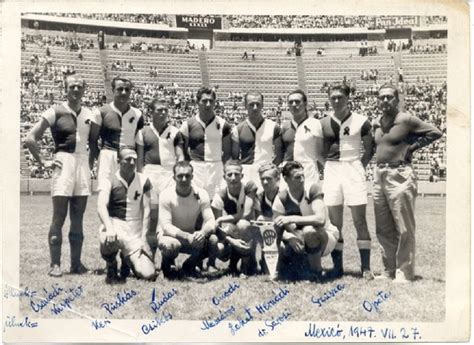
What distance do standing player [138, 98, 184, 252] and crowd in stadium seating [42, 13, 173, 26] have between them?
1.97ft

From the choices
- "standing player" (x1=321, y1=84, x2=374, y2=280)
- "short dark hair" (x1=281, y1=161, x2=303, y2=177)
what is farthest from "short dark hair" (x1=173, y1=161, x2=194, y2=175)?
"standing player" (x1=321, y1=84, x2=374, y2=280)

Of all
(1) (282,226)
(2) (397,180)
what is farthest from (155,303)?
(2) (397,180)

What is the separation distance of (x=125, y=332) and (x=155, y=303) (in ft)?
0.91

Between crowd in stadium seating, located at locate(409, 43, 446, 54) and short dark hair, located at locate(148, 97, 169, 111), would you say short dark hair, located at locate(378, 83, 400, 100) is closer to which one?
crowd in stadium seating, located at locate(409, 43, 446, 54)

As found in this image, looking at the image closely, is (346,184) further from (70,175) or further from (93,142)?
(70,175)

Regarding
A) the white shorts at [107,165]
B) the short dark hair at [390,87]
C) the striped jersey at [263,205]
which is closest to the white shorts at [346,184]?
the striped jersey at [263,205]

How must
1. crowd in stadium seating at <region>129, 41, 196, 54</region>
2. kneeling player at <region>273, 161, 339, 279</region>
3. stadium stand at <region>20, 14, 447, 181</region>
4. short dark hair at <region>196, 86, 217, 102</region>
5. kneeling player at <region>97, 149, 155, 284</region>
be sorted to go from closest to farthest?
kneeling player at <region>273, 161, 339, 279</region>
kneeling player at <region>97, 149, 155, 284</region>
short dark hair at <region>196, 86, 217, 102</region>
stadium stand at <region>20, 14, 447, 181</region>
crowd in stadium seating at <region>129, 41, 196, 54</region>

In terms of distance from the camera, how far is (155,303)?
2896mm

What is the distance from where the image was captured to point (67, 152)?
9.41 feet

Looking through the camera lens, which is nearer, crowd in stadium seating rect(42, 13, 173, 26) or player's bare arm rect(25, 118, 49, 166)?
player's bare arm rect(25, 118, 49, 166)

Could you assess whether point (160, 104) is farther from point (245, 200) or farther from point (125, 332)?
point (125, 332)

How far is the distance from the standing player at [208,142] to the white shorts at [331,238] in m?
0.77

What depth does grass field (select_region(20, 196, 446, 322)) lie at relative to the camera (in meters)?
2.89
